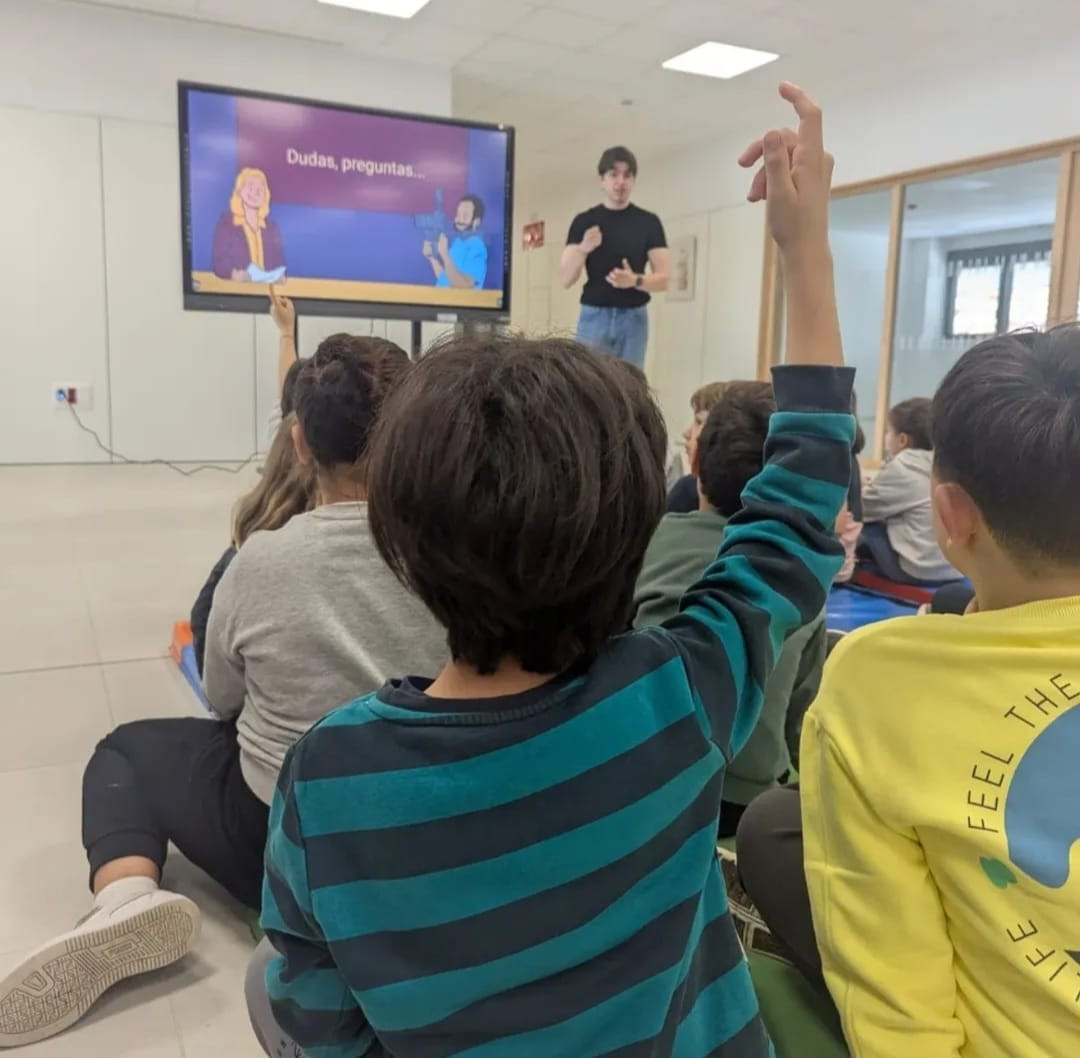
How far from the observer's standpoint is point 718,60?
6457 millimetres

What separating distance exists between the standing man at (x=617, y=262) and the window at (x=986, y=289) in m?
3.55

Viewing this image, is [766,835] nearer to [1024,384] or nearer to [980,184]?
[1024,384]

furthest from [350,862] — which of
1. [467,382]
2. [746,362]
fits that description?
[746,362]

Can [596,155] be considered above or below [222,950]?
above

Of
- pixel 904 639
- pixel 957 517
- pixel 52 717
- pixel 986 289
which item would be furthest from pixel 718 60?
pixel 904 639

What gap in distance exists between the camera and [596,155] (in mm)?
9227

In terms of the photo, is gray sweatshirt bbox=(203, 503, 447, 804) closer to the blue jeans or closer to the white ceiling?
the blue jeans

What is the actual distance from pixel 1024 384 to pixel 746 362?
786 centimetres

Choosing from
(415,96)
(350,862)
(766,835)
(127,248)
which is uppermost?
→ (415,96)

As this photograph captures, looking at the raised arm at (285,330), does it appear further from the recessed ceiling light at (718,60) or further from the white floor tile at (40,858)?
the recessed ceiling light at (718,60)

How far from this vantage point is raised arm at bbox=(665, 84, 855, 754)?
0.78 m

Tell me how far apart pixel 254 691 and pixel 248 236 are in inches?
129

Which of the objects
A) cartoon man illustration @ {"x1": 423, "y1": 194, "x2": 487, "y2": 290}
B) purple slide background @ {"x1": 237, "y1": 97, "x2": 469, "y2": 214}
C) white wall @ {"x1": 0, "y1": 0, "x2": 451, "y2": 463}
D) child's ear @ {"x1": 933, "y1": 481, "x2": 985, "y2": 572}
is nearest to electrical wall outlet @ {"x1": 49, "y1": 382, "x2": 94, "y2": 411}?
white wall @ {"x1": 0, "y1": 0, "x2": 451, "y2": 463}

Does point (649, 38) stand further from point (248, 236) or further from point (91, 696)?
point (91, 696)
